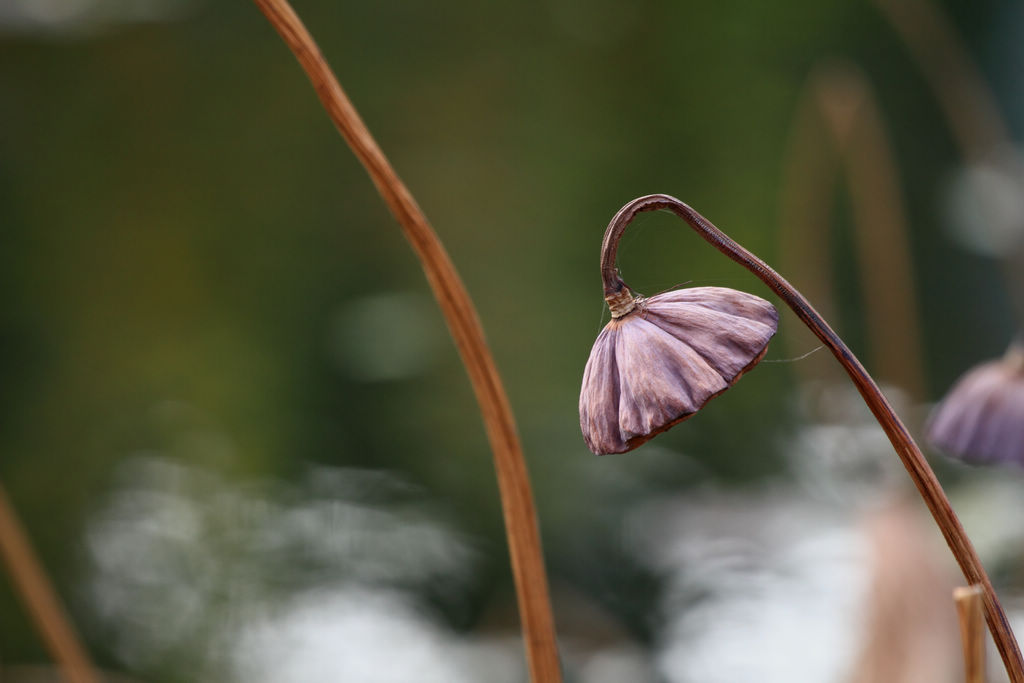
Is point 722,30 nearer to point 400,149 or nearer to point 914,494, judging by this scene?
point 400,149

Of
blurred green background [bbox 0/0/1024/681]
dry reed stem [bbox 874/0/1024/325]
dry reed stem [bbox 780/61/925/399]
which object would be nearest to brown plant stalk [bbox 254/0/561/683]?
dry reed stem [bbox 780/61/925/399]

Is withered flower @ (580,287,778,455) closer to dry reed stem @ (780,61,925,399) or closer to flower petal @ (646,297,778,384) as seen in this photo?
flower petal @ (646,297,778,384)

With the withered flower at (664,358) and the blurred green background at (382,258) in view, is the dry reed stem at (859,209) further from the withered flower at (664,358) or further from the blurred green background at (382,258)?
the withered flower at (664,358)

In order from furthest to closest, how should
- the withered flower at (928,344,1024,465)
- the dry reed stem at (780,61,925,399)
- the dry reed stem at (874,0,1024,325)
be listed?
the dry reed stem at (874,0,1024,325), the dry reed stem at (780,61,925,399), the withered flower at (928,344,1024,465)

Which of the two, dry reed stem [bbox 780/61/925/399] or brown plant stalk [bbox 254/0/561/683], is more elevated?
dry reed stem [bbox 780/61/925/399]

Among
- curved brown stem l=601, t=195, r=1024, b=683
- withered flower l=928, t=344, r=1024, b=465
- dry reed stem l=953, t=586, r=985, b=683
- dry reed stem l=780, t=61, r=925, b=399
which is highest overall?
dry reed stem l=780, t=61, r=925, b=399

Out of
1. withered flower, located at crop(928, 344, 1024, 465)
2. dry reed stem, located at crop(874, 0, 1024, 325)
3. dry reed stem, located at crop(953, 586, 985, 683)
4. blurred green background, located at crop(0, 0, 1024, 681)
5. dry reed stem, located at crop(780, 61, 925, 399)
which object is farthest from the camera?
blurred green background, located at crop(0, 0, 1024, 681)

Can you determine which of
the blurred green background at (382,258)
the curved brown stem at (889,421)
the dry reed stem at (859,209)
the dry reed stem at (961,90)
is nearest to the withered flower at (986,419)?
the curved brown stem at (889,421)

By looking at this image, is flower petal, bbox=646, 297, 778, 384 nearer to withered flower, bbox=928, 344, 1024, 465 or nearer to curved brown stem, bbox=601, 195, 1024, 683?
curved brown stem, bbox=601, 195, 1024, 683

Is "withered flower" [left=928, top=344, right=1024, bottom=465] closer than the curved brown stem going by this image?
No
